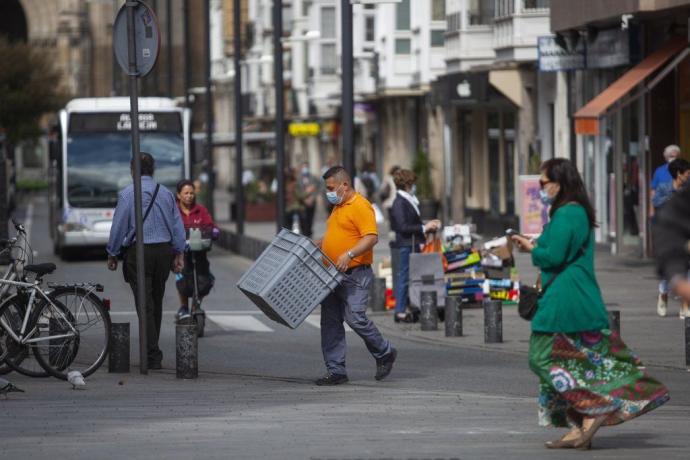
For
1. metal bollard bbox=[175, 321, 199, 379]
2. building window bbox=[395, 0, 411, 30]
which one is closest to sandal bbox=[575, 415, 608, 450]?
metal bollard bbox=[175, 321, 199, 379]

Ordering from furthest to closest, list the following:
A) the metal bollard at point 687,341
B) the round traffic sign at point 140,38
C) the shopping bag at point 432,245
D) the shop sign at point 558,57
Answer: the shop sign at point 558,57, the shopping bag at point 432,245, the metal bollard at point 687,341, the round traffic sign at point 140,38

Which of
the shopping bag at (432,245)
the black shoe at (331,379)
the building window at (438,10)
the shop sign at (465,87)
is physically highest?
the building window at (438,10)

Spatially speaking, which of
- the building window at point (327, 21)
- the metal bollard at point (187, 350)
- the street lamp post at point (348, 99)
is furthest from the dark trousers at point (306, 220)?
the building window at point (327, 21)

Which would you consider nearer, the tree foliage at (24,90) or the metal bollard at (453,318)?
the metal bollard at (453,318)

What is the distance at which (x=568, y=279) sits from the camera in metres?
9.78

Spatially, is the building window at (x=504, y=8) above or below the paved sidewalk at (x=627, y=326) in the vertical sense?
above

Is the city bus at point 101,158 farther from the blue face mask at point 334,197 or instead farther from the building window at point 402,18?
Result: the blue face mask at point 334,197

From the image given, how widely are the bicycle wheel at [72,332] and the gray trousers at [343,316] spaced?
1694 millimetres

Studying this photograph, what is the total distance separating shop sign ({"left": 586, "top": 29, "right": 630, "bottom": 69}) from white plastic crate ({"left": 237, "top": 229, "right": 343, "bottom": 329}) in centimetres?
1753

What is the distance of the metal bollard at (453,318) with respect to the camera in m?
18.0

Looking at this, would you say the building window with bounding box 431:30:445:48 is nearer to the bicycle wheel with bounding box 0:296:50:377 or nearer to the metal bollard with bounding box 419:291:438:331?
the metal bollard with bounding box 419:291:438:331

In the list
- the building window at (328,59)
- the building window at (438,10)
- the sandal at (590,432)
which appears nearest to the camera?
the sandal at (590,432)

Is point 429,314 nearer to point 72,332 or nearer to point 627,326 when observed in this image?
point 627,326

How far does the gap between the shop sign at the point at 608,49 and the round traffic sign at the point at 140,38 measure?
1681 cm
